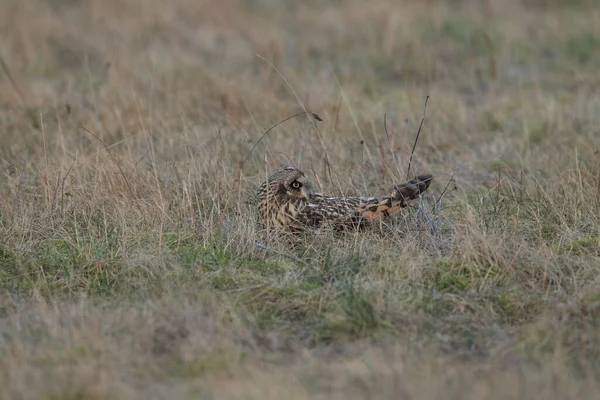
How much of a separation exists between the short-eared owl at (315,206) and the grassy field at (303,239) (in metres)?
0.14

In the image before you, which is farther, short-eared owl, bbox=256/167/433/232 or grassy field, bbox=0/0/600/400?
short-eared owl, bbox=256/167/433/232

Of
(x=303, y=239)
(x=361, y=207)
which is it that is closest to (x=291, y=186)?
(x=303, y=239)

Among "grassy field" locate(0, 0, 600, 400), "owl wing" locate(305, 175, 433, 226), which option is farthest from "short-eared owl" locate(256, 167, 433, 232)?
"grassy field" locate(0, 0, 600, 400)

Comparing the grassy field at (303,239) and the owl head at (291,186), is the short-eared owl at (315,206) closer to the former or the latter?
the owl head at (291,186)

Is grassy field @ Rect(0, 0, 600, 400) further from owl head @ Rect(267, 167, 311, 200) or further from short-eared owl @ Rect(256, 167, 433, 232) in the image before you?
owl head @ Rect(267, 167, 311, 200)

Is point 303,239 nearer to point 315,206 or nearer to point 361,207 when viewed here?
point 315,206

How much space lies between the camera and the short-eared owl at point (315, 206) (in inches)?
253

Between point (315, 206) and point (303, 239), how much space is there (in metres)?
0.24

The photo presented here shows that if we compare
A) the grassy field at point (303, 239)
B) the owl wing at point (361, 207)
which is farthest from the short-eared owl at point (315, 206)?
the grassy field at point (303, 239)

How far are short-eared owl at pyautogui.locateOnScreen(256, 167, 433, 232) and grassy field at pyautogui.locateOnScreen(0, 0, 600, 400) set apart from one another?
0.14 m

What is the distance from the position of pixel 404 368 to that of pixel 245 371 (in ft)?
2.32

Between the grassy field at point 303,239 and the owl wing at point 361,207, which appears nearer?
the grassy field at point 303,239

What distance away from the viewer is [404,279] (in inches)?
222

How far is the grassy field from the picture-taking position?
185 inches
